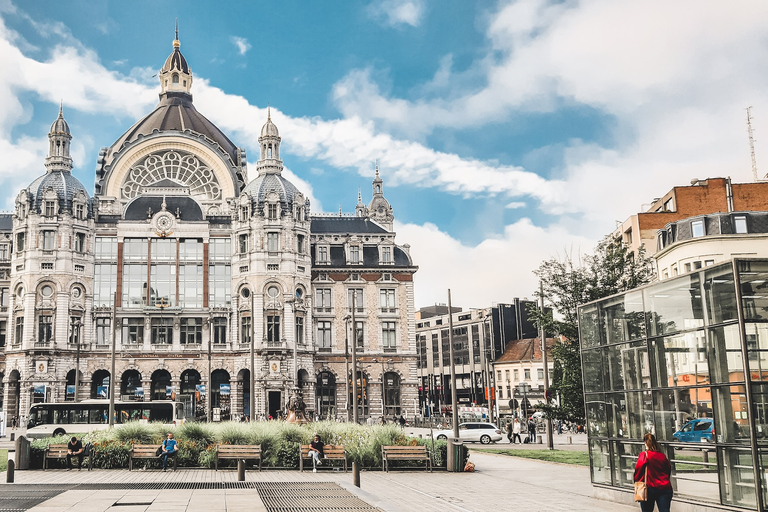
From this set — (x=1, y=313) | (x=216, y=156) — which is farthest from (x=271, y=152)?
(x=1, y=313)

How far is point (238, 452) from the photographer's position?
30.3 m

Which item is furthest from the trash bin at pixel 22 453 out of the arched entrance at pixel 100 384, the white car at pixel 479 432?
the arched entrance at pixel 100 384

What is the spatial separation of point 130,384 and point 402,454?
5362cm

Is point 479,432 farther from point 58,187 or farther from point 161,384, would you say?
point 58,187

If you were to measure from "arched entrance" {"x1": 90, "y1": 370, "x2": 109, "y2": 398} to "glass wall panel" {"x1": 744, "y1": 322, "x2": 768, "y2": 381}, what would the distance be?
2680 inches

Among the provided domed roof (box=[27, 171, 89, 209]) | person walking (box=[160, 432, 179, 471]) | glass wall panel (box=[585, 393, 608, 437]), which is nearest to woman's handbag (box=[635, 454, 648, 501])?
glass wall panel (box=[585, 393, 608, 437])

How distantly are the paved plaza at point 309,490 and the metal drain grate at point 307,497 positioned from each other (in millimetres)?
27

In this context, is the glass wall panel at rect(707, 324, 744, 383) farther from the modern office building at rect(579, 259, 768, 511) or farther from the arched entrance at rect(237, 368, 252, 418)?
the arched entrance at rect(237, 368, 252, 418)

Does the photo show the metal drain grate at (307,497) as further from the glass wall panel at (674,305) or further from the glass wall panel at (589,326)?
the glass wall panel at (674,305)

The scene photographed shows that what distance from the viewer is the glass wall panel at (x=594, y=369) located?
73.6ft

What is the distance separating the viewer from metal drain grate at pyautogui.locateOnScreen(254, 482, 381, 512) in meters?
19.8

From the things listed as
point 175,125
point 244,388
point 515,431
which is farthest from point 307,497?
point 175,125

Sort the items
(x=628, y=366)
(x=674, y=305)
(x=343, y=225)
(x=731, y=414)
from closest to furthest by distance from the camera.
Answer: (x=731, y=414)
(x=674, y=305)
(x=628, y=366)
(x=343, y=225)

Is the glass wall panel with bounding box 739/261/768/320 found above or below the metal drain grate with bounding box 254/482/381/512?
above
